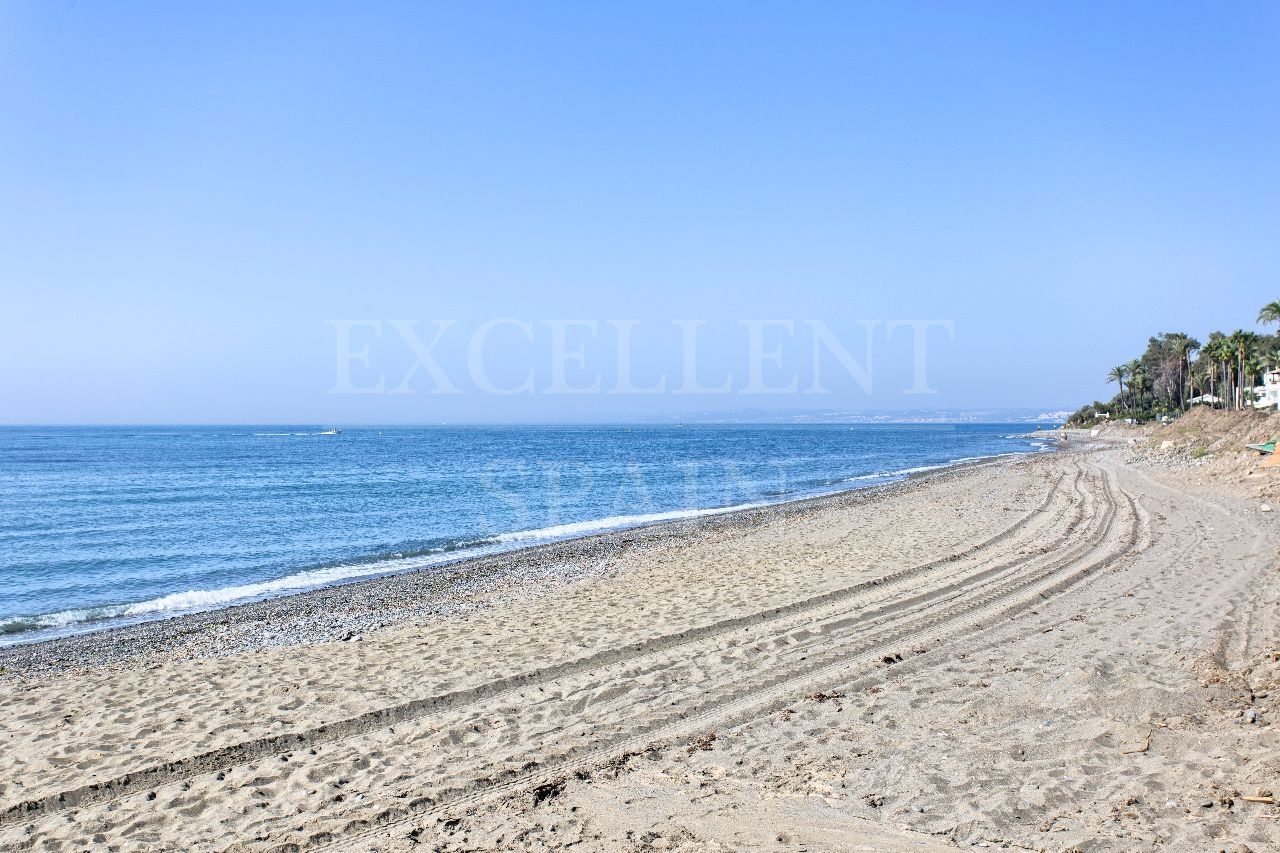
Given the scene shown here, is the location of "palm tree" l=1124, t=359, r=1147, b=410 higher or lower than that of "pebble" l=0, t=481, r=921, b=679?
higher

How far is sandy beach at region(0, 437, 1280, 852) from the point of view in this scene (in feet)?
16.8

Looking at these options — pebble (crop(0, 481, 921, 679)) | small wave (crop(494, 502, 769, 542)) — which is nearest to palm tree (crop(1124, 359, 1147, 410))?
small wave (crop(494, 502, 769, 542))

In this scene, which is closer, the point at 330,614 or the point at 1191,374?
the point at 330,614

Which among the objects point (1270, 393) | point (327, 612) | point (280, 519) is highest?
point (1270, 393)

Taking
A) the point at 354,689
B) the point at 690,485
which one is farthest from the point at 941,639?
the point at 690,485

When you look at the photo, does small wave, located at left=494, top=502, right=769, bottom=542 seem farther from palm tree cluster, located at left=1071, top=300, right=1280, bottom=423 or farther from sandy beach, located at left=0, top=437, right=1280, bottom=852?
palm tree cluster, located at left=1071, top=300, right=1280, bottom=423

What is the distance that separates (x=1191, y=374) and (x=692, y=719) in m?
120

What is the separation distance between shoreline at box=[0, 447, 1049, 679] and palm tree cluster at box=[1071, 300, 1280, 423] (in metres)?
77.1

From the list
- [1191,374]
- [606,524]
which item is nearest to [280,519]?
[606,524]

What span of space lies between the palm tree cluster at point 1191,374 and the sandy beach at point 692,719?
254 feet

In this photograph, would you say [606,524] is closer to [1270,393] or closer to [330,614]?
[330,614]

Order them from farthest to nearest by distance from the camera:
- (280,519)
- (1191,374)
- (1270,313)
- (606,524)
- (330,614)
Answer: (1191,374) < (1270,313) < (280,519) < (606,524) < (330,614)

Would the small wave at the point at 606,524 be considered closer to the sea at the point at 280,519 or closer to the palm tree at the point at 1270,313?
the sea at the point at 280,519

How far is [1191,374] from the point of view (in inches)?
4092
